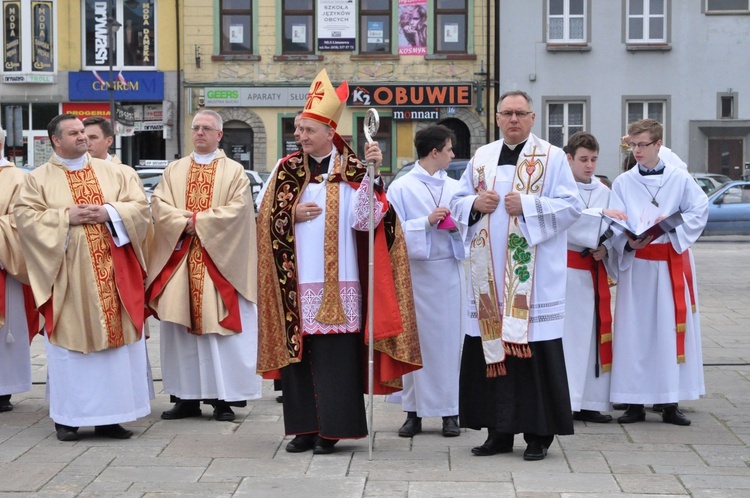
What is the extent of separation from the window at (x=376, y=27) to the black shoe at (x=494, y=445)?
27.4m

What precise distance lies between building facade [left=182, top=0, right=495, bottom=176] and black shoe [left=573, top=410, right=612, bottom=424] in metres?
25.3

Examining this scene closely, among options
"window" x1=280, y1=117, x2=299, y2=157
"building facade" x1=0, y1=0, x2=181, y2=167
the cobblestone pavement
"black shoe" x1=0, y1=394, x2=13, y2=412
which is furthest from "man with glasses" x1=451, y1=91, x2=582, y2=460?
"building facade" x1=0, y1=0, x2=181, y2=167

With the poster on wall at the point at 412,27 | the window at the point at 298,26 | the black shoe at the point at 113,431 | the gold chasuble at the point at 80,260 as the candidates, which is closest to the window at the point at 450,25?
the poster on wall at the point at 412,27

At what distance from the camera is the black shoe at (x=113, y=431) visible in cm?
727

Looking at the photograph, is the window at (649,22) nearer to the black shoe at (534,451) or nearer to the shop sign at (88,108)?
the shop sign at (88,108)

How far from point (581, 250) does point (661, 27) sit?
87.8ft

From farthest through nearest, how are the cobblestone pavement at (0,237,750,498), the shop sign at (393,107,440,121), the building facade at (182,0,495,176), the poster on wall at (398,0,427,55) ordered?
the poster on wall at (398,0,427,55), the building facade at (182,0,495,176), the shop sign at (393,107,440,121), the cobblestone pavement at (0,237,750,498)

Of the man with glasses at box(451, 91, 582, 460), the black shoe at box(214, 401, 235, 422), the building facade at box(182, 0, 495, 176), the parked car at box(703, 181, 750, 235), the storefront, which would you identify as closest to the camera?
the man with glasses at box(451, 91, 582, 460)

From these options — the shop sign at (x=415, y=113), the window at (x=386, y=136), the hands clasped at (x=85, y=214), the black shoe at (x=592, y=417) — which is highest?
the shop sign at (x=415, y=113)

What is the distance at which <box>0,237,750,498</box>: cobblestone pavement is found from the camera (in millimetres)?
5910

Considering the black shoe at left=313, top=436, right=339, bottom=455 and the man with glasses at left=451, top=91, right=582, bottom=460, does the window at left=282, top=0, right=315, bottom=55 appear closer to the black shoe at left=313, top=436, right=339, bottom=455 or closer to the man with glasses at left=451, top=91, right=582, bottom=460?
the man with glasses at left=451, top=91, right=582, bottom=460

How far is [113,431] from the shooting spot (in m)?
7.29

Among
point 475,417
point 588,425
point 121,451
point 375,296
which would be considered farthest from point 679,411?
point 121,451

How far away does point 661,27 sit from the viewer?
33219 millimetres
